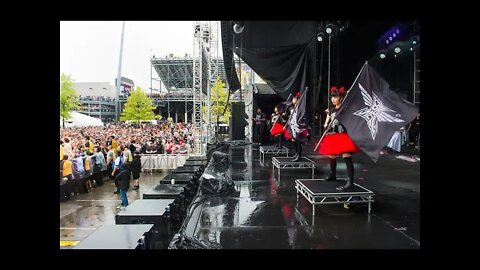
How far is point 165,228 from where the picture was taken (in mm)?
4496

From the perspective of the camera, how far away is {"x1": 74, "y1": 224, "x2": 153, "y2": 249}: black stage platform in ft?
10.8

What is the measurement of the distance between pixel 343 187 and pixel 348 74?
10.8m

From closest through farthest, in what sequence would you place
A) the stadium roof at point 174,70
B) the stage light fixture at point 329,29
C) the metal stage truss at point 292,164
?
the metal stage truss at point 292,164
the stage light fixture at point 329,29
the stadium roof at point 174,70

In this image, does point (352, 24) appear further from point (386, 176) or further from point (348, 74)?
point (386, 176)

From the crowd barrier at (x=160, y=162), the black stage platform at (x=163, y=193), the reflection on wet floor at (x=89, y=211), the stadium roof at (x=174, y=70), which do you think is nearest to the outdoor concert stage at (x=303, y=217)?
the black stage platform at (x=163, y=193)

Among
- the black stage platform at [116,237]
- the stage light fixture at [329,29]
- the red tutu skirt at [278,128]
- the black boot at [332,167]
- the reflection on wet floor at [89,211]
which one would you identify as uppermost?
the stage light fixture at [329,29]

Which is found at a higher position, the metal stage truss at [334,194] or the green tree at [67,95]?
the green tree at [67,95]

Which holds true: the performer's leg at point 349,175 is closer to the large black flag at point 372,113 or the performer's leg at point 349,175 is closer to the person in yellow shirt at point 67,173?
the large black flag at point 372,113

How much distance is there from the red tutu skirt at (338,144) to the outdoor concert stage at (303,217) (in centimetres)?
63

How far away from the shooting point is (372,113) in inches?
194

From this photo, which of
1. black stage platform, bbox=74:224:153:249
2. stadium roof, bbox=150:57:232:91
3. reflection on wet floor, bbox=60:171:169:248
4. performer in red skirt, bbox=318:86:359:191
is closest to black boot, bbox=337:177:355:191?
performer in red skirt, bbox=318:86:359:191

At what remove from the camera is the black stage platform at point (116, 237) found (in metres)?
3.29
